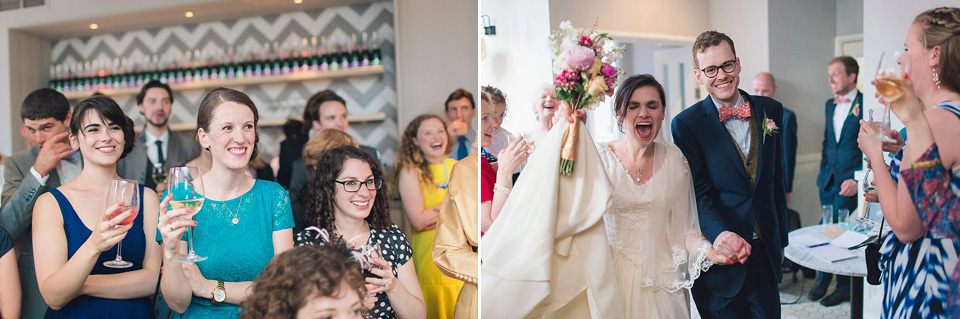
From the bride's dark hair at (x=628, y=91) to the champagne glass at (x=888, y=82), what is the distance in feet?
1.39

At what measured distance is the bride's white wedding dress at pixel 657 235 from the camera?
148 cm

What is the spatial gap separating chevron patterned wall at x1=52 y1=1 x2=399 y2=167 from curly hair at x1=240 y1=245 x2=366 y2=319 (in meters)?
2.90

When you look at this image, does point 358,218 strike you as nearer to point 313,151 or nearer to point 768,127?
point 313,151

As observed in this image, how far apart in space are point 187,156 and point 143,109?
1.17ft

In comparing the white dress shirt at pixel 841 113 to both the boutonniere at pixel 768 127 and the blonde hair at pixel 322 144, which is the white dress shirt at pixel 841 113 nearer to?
the boutonniere at pixel 768 127

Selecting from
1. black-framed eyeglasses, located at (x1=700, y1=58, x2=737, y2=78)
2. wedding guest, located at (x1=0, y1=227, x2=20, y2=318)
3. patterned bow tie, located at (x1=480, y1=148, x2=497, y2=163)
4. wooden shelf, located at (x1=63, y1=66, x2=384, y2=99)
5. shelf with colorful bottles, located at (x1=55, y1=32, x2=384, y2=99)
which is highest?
shelf with colorful bottles, located at (x1=55, y1=32, x2=384, y2=99)

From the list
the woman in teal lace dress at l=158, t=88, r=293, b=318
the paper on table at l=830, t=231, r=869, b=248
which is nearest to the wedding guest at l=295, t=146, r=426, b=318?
the woman in teal lace dress at l=158, t=88, r=293, b=318

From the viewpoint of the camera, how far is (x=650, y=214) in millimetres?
1499

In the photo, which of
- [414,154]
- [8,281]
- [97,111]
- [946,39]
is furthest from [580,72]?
[8,281]

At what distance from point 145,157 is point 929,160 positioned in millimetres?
2825

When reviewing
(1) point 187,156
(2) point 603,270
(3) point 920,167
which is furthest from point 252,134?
(1) point 187,156

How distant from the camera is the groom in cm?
142

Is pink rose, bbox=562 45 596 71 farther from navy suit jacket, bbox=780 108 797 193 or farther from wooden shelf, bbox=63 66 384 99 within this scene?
wooden shelf, bbox=63 66 384 99

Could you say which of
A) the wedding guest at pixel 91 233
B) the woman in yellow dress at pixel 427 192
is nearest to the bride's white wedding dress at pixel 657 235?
the woman in yellow dress at pixel 427 192
